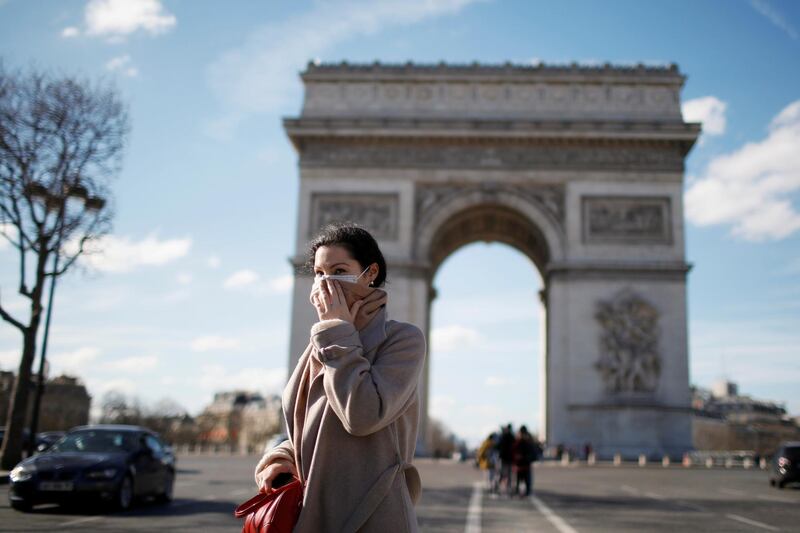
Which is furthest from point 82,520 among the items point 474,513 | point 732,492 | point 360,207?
point 360,207

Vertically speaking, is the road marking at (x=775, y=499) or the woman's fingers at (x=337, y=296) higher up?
the woman's fingers at (x=337, y=296)

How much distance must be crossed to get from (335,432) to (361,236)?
0.65 meters

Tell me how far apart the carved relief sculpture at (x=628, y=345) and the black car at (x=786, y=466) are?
34.0 feet

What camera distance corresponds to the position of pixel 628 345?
100 ft

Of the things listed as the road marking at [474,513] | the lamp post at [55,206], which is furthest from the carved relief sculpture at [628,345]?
the lamp post at [55,206]

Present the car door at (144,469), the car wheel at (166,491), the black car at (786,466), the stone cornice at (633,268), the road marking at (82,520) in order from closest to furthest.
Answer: the road marking at (82,520) < the car door at (144,469) < the car wheel at (166,491) < the black car at (786,466) < the stone cornice at (633,268)

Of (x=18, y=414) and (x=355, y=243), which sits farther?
(x=18, y=414)

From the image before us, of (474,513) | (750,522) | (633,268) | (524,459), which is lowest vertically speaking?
(474,513)

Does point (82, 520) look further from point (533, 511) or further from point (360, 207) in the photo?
point (360, 207)

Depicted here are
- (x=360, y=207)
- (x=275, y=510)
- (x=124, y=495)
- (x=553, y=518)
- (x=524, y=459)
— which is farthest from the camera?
(x=360, y=207)

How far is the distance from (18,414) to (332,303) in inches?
645

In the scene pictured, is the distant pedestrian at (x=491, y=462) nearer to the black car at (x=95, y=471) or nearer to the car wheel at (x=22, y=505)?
the black car at (x=95, y=471)

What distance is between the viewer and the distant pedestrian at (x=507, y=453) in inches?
605

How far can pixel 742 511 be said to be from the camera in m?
12.0
